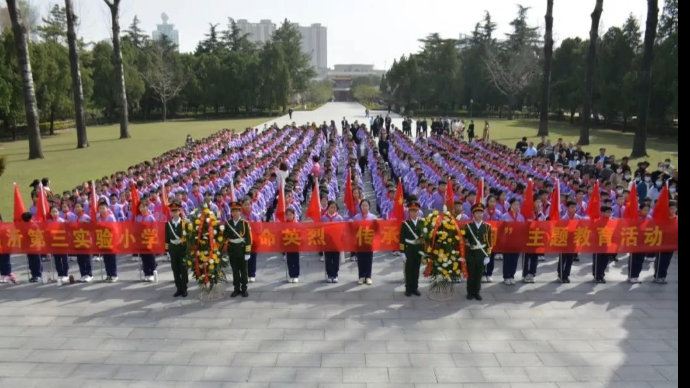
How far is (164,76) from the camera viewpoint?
5828 cm

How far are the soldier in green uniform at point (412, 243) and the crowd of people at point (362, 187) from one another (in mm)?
135

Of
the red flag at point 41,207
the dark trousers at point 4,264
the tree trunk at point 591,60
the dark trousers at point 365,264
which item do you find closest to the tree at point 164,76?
the tree trunk at point 591,60

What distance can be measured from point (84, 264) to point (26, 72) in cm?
1856

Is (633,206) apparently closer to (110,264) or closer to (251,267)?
(251,267)

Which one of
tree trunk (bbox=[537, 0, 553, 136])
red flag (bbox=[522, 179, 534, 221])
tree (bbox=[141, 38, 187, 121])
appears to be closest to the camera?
red flag (bbox=[522, 179, 534, 221])

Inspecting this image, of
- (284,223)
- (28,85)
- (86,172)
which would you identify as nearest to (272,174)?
(284,223)

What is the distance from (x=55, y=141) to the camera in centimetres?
3609

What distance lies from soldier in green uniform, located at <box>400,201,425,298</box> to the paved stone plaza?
1.43 feet

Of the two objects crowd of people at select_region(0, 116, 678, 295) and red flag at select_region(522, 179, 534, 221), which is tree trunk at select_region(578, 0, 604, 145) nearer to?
crowd of people at select_region(0, 116, 678, 295)

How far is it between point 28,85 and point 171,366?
72.8ft

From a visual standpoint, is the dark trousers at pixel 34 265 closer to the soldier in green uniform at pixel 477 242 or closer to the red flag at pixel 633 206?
the soldier in green uniform at pixel 477 242

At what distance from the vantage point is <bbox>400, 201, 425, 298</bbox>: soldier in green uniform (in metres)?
8.26

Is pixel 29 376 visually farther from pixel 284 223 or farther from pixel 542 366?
pixel 542 366

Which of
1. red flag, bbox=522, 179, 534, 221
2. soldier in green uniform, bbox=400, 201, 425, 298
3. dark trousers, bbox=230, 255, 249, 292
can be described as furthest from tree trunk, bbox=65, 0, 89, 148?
red flag, bbox=522, 179, 534, 221
